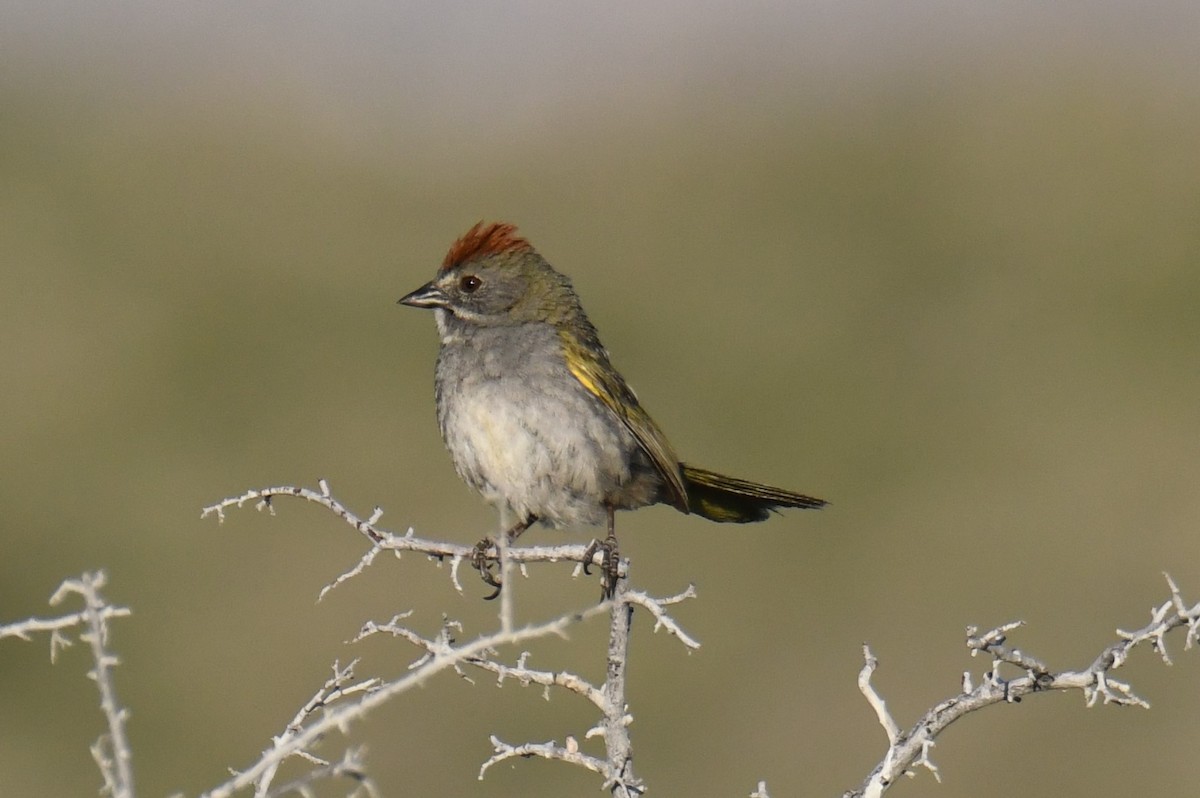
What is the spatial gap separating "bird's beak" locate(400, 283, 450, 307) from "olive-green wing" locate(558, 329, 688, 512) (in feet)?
1.70

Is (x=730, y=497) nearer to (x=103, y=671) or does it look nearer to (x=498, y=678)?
(x=498, y=678)

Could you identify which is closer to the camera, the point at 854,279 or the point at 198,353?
the point at 198,353

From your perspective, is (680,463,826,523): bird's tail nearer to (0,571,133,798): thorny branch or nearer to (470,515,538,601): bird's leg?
(470,515,538,601): bird's leg

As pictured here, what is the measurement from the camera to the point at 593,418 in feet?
20.6

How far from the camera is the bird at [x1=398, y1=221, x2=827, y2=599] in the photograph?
6.17 meters

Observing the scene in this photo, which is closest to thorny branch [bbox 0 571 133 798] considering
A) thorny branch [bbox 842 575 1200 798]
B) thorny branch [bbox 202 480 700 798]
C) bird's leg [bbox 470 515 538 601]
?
thorny branch [bbox 202 480 700 798]

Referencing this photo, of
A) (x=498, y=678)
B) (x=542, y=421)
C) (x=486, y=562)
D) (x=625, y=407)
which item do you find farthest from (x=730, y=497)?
(x=498, y=678)

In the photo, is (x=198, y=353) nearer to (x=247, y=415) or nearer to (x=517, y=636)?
(x=247, y=415)

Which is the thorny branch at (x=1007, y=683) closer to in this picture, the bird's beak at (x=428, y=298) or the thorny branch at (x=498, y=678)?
the thorny branch at (x=498, y=678)

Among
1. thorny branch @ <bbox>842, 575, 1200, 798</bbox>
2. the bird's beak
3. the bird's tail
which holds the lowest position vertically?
thorny branch @ <bbox>842, 575, 1200, 798</bbox>

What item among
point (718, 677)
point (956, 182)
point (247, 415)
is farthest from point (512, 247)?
point (956, 182)

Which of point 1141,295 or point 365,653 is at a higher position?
point 1141,295

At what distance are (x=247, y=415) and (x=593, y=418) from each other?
841 centimetres

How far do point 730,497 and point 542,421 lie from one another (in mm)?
819
